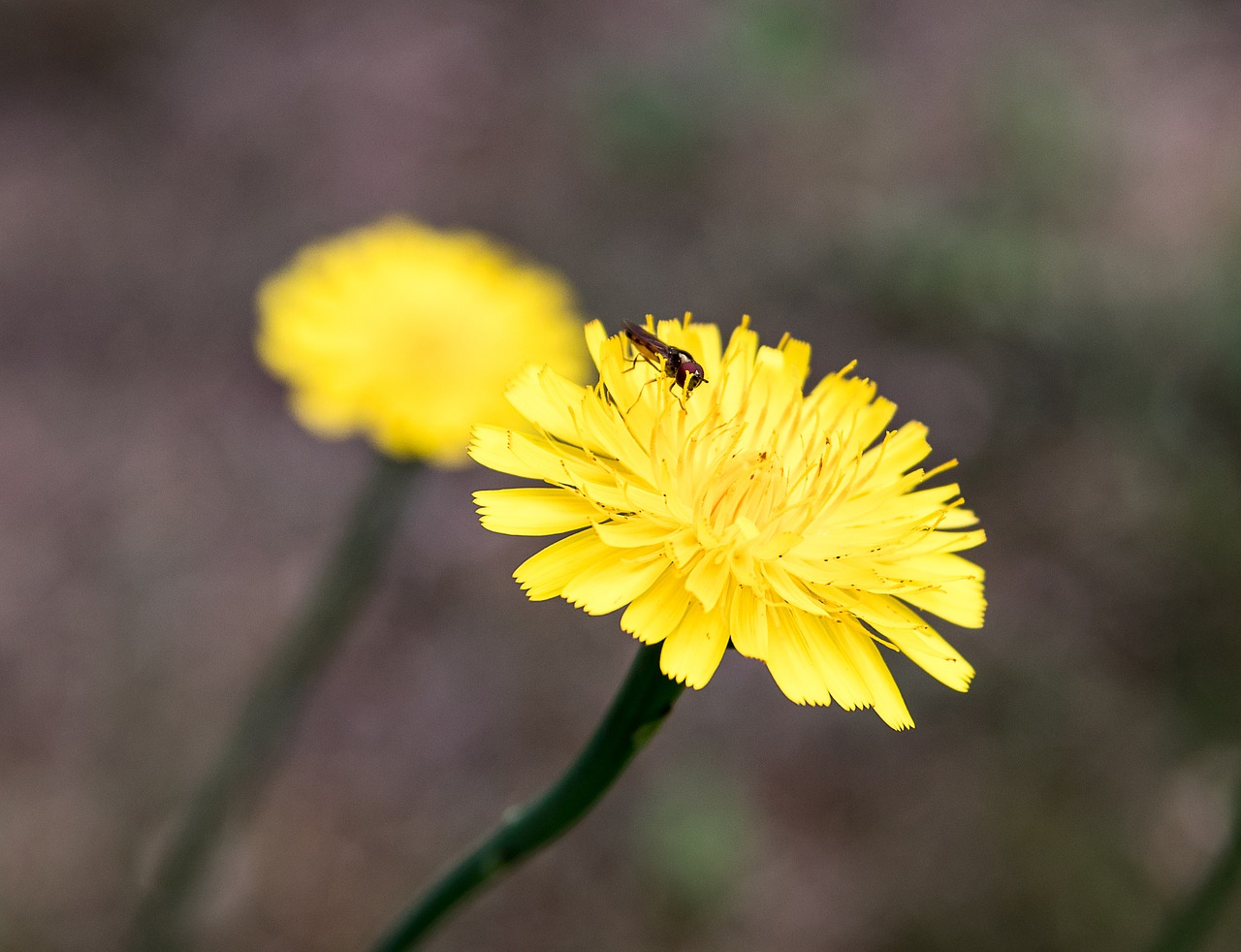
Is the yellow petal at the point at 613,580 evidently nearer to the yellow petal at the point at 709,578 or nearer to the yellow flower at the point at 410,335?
the yellow petal at the point at 709,578

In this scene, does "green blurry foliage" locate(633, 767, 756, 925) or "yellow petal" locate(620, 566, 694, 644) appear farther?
"green blurry foliage" locate(633, 767, 756, 925)

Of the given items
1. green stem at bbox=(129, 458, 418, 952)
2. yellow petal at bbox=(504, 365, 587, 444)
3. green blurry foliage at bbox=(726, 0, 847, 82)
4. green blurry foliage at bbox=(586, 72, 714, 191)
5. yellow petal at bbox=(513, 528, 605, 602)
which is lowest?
green stem at bbox=(129, 458, 418, 952)

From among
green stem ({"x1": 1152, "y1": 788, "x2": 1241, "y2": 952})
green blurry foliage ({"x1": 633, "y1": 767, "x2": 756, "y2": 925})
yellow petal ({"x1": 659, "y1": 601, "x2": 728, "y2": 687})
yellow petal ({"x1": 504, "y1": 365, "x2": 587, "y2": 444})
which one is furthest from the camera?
green blurry foliage ({"x1": 633, "y1": 767, "x2": 756, "y2": 925})

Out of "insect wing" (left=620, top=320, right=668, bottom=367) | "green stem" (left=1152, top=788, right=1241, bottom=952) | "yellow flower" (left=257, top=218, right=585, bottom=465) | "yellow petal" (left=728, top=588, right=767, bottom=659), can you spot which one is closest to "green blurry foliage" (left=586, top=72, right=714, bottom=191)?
"yellow flower" (left=257, top=218, right=585, bottom=465)

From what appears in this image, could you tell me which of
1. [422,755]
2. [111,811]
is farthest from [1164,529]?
[111,811]

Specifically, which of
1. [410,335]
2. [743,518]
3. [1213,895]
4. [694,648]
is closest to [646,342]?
[743,518]

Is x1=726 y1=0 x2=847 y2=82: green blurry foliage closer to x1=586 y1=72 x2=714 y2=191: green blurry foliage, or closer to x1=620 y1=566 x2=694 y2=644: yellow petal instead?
x1=586 y1=72 x2=714 y2=191: green blurry foliage

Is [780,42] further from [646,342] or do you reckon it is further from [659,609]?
[659,609]
